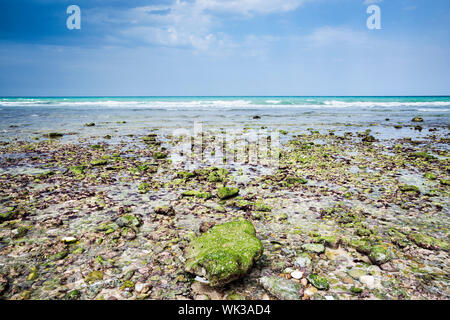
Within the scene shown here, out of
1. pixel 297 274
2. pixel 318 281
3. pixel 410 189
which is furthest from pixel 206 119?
pixel 318 281

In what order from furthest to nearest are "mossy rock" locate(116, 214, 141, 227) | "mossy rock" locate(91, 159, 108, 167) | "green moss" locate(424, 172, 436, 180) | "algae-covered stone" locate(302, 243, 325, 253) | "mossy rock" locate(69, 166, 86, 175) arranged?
"mossy rock" locate(91, 159, 108, 167) → "mossy rock" locate(69, 166, 86, 175) → "green moss" locate(424, 172, 436, 180) → "mossy rock" locate(116, 214, 141, 227) → "algae-covered stone" locate(302, 243, 325, 253)

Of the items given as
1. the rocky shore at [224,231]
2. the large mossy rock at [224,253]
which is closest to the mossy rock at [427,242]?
the rocky shore at [224,231]

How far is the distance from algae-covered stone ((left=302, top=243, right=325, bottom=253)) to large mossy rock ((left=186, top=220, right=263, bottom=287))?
756 mm

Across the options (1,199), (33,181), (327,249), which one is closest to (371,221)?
(327,249)

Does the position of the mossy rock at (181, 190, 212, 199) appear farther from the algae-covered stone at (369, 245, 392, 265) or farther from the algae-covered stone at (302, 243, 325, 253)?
the algae-covered stone at (369, 245, 392, 265)

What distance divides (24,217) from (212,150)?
637 cm

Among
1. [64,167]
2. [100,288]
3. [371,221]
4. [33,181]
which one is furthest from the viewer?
[64,167]

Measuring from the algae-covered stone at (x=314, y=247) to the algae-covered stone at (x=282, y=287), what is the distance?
0.73m

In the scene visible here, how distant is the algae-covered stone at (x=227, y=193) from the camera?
16.9 feet

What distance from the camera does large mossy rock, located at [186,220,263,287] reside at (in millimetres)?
2654

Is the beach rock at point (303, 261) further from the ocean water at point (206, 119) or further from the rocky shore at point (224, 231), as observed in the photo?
the ocean water at point (206, 119)

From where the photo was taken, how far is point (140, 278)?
2.90 m

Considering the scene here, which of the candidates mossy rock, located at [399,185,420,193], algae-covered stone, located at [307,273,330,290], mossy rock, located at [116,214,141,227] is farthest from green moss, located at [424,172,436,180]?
mossy rock, located at [116,214,141,227]
